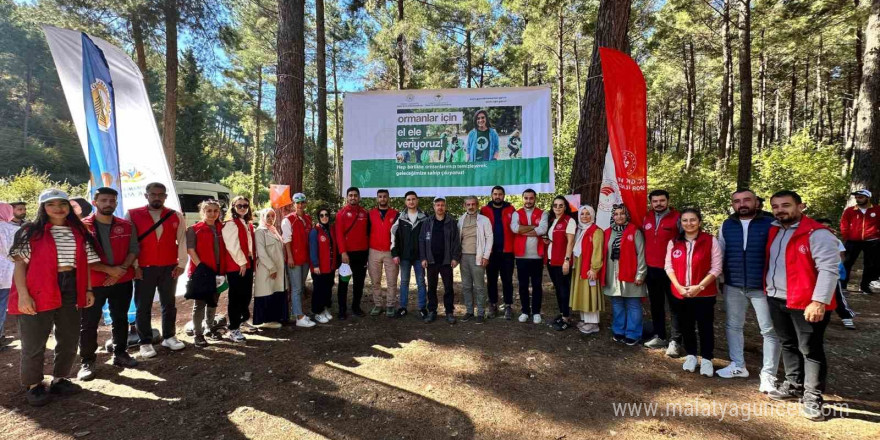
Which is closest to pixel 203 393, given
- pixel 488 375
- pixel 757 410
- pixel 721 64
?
pixel 488 375

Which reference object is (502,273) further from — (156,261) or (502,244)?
(156,261)

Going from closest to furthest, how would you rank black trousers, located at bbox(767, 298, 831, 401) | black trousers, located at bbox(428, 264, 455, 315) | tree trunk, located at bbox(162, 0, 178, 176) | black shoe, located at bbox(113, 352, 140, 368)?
black trousers, located at bbox(767, 298, 831, 401) < black shoe, located at bbox(113, 352, 140, 368) < black trousers, located at bbox(428, 264, 455, 315) < tree trunk, located at bbox(162, 0, 178, 176)

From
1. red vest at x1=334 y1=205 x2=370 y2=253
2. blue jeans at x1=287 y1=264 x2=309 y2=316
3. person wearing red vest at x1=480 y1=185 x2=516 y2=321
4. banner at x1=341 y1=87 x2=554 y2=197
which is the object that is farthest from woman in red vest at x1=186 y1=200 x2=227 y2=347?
person wearing red vest at x1=480 y1=185 x2=516 y2=321

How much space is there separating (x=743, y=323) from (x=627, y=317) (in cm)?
113

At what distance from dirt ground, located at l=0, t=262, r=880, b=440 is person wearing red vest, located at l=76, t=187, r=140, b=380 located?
23 cm

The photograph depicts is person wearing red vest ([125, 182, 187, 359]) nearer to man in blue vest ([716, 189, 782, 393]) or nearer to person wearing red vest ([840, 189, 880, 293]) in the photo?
man in blue vest ([716, 189, 782, 393])

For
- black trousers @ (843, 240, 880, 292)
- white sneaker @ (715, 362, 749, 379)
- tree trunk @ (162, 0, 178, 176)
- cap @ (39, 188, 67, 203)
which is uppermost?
tree trunk @ (162, 0, 178, 176)

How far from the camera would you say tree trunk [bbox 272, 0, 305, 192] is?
5.89 m

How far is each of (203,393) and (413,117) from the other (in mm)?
4891

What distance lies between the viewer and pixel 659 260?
4.05 meters

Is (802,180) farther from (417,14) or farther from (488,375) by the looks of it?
(488,375)

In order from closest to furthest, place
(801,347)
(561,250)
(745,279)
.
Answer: (801,347) → (745,279) → (561,250)

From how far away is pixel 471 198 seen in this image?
5.12 meters

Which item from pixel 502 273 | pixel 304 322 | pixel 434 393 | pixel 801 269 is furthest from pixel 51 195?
pixel 801 269
